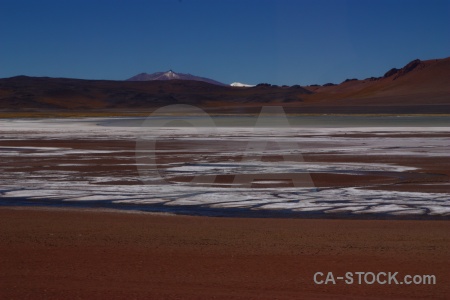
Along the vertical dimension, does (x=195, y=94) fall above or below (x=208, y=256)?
above

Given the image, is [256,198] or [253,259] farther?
[256,198]

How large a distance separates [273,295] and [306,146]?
76.8 ft

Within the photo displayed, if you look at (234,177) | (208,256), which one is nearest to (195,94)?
(234,177)

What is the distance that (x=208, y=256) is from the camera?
8.95 meters

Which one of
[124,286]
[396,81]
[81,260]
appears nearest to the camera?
[124,286]

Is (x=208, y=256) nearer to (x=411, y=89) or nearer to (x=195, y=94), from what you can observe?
(x=411, y=89)

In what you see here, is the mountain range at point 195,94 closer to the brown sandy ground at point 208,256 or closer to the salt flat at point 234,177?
the salt flat at point 234,177

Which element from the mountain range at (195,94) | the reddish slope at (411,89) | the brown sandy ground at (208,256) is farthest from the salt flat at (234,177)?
A: the mountain range at (195,94)

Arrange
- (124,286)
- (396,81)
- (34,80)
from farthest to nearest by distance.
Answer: (34,80), (396,81), (124,286)

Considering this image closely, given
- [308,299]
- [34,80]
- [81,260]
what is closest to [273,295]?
[308,299]

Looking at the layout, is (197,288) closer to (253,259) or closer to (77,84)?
(253,259)

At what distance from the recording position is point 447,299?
23.0 feet

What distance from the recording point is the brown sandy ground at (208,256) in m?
7.32

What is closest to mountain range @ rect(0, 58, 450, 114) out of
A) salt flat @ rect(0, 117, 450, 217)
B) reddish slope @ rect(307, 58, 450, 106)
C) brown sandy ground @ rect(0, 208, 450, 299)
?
reddish slope @ rect(307, 58, 450, 106)
